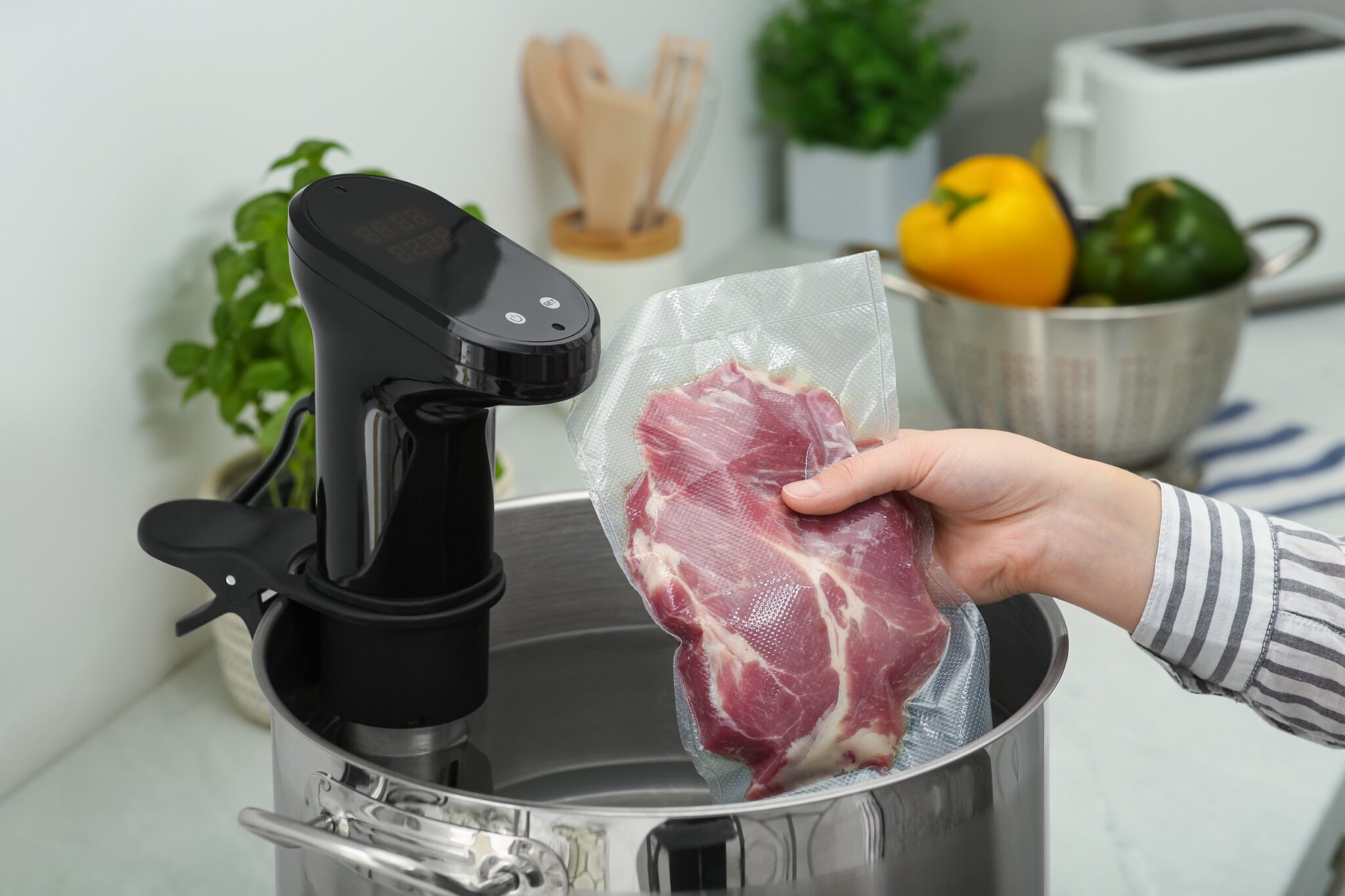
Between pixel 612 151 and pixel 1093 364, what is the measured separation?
1.42ft

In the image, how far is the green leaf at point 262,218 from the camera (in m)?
0.77

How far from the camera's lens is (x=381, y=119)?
3.32 ft

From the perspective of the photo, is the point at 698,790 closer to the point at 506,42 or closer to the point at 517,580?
the point at 517,580

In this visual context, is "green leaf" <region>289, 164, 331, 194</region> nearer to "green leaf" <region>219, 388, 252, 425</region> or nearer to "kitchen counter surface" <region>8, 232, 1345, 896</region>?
"green leaf" <region>219, 388, 252, 425</region>

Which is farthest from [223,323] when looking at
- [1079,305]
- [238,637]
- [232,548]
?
[1079,305]

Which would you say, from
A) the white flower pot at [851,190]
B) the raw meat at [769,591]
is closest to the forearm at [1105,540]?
the raw meat at [769,591]

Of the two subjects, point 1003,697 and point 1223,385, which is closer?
point 1003,697

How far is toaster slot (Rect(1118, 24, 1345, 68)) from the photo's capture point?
1.43 metres

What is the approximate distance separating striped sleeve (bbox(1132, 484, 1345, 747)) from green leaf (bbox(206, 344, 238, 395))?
52 centimetres

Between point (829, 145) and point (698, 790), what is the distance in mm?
1138

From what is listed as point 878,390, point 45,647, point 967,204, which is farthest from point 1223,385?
point 45,647

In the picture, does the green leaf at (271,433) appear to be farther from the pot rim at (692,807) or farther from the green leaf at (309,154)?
the pot rim at (692,807)

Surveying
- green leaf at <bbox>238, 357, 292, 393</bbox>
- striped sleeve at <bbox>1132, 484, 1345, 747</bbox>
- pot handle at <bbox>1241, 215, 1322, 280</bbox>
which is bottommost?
pot handle at <bbox>1241, 215, 1322, 280</bbox>

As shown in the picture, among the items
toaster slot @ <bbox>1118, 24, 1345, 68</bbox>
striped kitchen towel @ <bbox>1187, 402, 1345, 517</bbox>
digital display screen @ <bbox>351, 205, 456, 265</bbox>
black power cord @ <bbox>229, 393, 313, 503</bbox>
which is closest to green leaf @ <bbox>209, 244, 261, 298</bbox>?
black power cord @ <bbox>229, 393, 313, 503</bbox>
